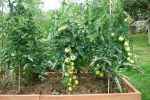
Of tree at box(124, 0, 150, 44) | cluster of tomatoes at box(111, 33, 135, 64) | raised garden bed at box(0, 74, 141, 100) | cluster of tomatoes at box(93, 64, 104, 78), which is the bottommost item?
raised garden bed at box(0, 74, 141, 100)

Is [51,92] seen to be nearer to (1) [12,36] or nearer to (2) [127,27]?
(1) [12,36]

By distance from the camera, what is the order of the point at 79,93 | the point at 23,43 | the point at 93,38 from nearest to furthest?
the point at 93,38 < the point at 79,93 < the point at 23,43

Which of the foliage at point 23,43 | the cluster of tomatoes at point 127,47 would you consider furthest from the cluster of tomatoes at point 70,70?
the cluster of tomatoes at point 127,47

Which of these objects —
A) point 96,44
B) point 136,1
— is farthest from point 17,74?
point 136,1

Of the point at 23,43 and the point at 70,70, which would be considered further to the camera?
the point at 23,43

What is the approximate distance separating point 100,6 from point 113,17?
0.31 meters

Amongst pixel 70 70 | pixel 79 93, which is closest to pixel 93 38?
pixel 70 70

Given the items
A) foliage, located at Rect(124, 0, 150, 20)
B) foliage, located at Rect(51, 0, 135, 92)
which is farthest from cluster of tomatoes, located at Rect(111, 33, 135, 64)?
foliage, located at Rect(124, 0, 150, 20)

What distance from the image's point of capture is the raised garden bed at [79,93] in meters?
4.45

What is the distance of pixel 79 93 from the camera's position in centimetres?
481

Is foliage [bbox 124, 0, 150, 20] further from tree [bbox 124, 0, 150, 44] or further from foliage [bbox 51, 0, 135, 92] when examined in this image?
foliage [bbox 51, 0, 135, 92]

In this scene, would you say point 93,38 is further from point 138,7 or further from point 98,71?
point 138,7

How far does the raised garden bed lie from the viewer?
445cm

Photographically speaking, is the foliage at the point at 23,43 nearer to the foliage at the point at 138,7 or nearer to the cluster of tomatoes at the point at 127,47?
the cluster of tomatoes at the point at 127,47
